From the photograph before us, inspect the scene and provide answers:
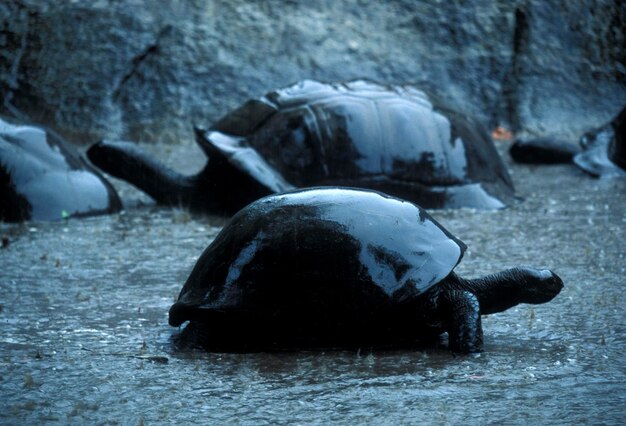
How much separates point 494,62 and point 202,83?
2.99 meters

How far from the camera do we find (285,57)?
9859mm

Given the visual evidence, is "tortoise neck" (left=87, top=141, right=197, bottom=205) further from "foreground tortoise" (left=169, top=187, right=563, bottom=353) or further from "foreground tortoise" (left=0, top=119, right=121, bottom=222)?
"foreground tortoise" (left=169, top=187, right=563, bottom=353)

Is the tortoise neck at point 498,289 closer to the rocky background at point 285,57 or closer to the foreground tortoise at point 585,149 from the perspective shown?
the foreground tortoise at point 585,149

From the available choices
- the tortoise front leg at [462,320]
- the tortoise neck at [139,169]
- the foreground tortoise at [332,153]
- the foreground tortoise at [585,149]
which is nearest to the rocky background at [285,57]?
the foreground tortoise at [585,149]

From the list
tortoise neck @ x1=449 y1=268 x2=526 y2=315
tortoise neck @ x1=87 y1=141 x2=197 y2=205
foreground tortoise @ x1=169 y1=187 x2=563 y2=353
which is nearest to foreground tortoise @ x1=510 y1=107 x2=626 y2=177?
tortoise neck @ x1=87 y1=141 x2=197 y2=205

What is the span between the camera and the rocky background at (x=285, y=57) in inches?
372

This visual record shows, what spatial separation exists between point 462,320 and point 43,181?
3.51 metres

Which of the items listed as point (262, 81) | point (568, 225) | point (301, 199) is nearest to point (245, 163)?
point (568, 225)

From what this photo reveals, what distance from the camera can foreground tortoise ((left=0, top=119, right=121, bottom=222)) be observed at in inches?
236

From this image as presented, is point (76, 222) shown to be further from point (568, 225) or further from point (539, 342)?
point (539, 342)

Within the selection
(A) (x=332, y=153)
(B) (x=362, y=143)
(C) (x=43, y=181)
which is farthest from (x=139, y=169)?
(B) (x=362, y=143)

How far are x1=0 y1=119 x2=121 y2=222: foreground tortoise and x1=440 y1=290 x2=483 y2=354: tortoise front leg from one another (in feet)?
10.8

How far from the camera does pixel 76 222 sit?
603 centimetres

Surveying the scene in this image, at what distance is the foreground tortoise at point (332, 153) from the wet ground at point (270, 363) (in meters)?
1.28
